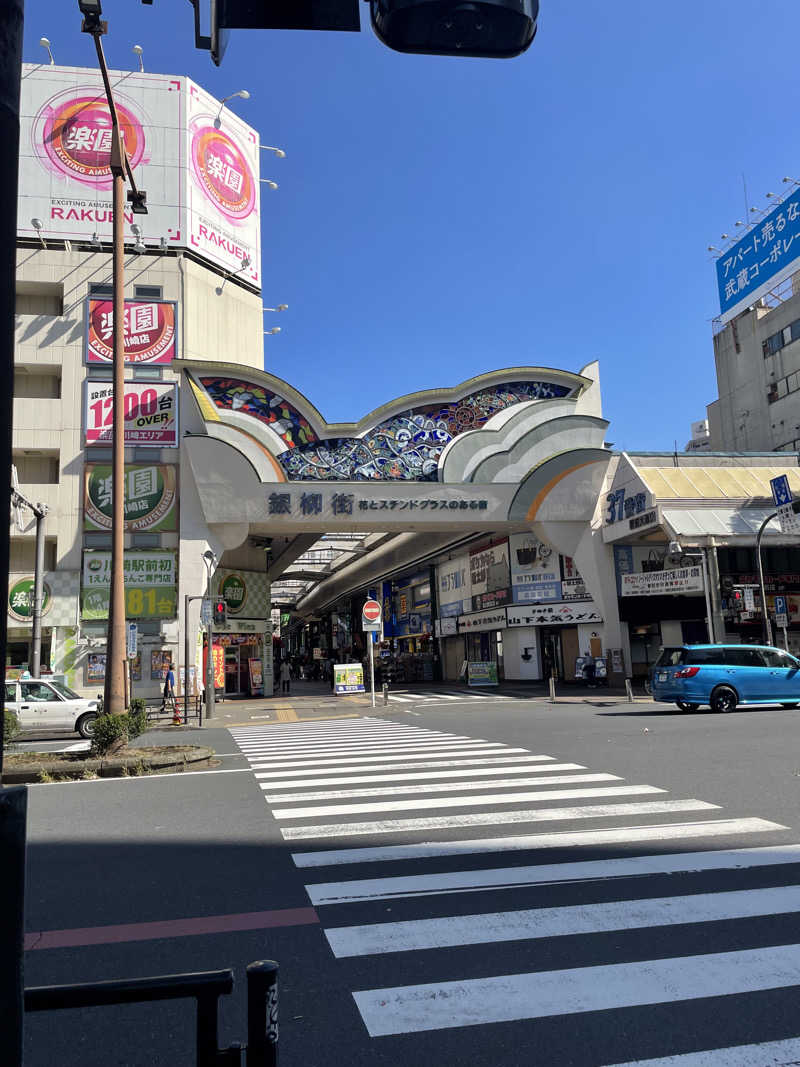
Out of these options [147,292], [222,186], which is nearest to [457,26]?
[147,292]

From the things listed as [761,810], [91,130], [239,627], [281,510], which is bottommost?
[761,810]

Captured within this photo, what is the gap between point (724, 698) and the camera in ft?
68.6

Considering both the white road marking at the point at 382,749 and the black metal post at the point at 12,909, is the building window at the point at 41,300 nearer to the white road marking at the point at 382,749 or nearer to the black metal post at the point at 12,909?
the white road marking at the point at 382,749

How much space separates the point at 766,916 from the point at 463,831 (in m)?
3.28

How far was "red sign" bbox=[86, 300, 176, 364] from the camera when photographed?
117ft

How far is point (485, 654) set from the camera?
43.6 m

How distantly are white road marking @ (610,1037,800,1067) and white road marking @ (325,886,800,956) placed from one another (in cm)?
157

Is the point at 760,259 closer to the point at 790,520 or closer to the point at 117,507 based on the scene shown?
the point at 790,520

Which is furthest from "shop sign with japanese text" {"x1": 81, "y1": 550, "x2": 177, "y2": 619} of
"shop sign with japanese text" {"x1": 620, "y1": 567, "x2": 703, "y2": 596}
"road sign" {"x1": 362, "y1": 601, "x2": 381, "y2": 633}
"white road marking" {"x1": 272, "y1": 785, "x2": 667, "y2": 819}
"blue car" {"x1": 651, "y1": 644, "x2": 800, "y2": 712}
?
"white road marking" {"x1": 272, "y1": 785, "x2": 667, "y2": 819}

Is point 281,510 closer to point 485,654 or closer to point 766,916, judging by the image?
point 485,654

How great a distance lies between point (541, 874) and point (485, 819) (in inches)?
83.0

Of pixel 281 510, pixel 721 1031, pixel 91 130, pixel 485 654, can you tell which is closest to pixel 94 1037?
pixel 721 1031

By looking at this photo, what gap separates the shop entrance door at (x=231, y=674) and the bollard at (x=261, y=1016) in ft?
131

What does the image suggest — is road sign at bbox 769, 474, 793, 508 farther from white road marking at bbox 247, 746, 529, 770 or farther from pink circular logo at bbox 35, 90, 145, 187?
pink circular logo at bbox 35, 90, 145, 187
